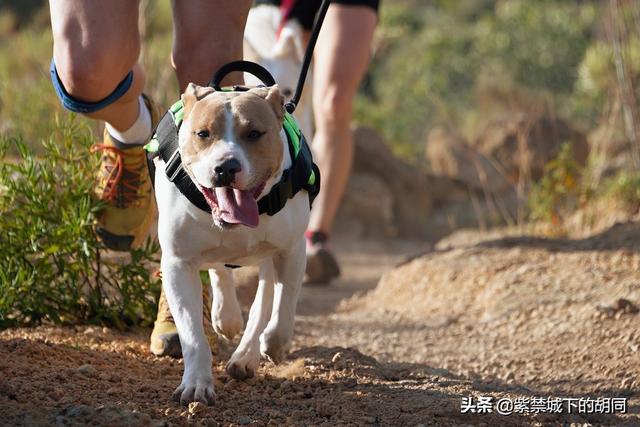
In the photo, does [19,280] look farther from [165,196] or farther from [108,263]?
[165,196]

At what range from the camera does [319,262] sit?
6.30 metres

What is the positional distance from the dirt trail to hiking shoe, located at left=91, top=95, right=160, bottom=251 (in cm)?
36

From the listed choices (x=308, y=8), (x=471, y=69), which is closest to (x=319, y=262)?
(x=308, y=8)

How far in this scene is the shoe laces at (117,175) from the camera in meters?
3.80

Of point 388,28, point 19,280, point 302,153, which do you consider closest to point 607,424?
point 302,153

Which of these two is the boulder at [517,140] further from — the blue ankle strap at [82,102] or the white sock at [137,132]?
the blue ankle strap at [82,102]

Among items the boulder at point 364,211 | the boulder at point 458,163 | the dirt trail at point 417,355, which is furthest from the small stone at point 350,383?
the boulder at point 458,163

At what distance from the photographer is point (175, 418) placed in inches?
104

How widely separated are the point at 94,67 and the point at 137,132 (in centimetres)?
50

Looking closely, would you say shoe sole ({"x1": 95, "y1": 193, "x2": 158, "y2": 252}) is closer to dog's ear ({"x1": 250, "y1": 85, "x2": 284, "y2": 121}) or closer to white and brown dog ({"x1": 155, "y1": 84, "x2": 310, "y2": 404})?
white and brown dog ({"x1": 155, "y1": 84, "x2": 310, "y2": 404})

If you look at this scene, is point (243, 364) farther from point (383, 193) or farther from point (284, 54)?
point (383, 193)

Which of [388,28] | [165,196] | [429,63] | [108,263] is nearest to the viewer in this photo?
[165,196]

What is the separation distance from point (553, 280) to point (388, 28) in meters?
14.5

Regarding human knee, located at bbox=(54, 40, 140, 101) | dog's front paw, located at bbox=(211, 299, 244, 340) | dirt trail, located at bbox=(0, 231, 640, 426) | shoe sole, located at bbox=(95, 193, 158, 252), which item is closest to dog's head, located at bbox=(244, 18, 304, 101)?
dirt trail, located at bbox=(0, 231, 640, 426)
